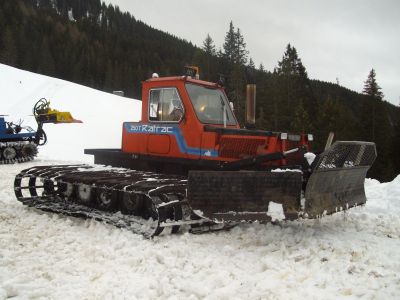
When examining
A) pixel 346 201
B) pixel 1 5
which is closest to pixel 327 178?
pixel 346 201

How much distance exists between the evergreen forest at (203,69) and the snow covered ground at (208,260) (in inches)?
109

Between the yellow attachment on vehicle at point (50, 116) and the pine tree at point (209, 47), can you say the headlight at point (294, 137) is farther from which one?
the pine tree at point (209, 47)

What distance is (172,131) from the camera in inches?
297

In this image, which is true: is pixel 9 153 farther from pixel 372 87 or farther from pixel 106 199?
pixel 372 87

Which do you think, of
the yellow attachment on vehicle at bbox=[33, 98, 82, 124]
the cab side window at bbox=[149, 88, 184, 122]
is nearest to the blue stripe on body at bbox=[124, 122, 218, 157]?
the cab side window at bbox=[149, 88, 184, 122]

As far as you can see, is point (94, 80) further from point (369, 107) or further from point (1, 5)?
point (369, 107)

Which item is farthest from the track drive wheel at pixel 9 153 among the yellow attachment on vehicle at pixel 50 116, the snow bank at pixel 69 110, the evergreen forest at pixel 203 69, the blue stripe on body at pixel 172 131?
the blue stripe on body at pixel 172 131

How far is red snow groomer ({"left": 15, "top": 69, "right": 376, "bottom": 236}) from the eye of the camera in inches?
222

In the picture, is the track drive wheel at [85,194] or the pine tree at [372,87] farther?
the pine tree at [372,87]

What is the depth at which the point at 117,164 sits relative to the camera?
347 inches

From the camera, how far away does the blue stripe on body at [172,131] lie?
23.4 ft

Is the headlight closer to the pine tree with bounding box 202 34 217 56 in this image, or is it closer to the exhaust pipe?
the exhaust pipe

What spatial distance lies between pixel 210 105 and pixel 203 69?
60594mm

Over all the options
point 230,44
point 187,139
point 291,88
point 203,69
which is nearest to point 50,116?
point 187,139
